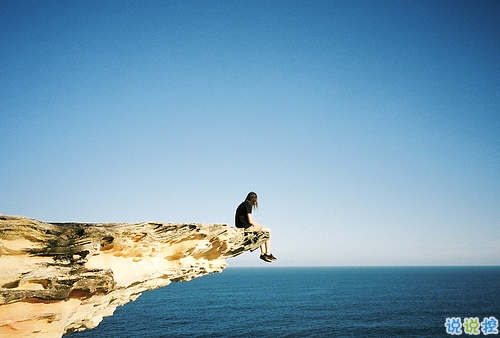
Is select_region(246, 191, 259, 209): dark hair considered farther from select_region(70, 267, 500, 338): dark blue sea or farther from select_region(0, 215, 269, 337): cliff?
select_region(70, 267, 500, 338): dark blue sea

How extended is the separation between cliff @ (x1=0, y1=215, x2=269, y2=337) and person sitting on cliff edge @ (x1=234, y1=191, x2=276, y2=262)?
0.38 meters

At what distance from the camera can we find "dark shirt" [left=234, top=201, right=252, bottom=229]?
39.9 feet

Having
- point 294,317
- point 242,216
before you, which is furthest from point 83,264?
point 294,317

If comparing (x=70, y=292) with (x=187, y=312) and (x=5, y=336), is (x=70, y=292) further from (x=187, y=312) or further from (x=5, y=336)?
(x=187, y=312)

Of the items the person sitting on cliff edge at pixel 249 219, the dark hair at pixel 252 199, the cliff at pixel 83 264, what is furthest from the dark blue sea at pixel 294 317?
the dark hair at pixel 252 199

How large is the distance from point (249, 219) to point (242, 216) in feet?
1.11

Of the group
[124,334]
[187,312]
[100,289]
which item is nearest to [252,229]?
[100,289]

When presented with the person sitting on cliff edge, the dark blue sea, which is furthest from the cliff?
the dark blue sea

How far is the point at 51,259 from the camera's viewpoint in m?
8.29

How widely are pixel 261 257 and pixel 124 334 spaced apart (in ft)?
152

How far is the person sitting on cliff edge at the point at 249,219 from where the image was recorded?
11795 millimetres

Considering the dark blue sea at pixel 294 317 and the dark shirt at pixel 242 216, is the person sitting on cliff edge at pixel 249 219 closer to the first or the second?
the dark shirt at pixel 242 216

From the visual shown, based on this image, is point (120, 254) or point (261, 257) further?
point (261, 257)

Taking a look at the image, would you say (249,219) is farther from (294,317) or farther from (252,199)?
(294,317)
